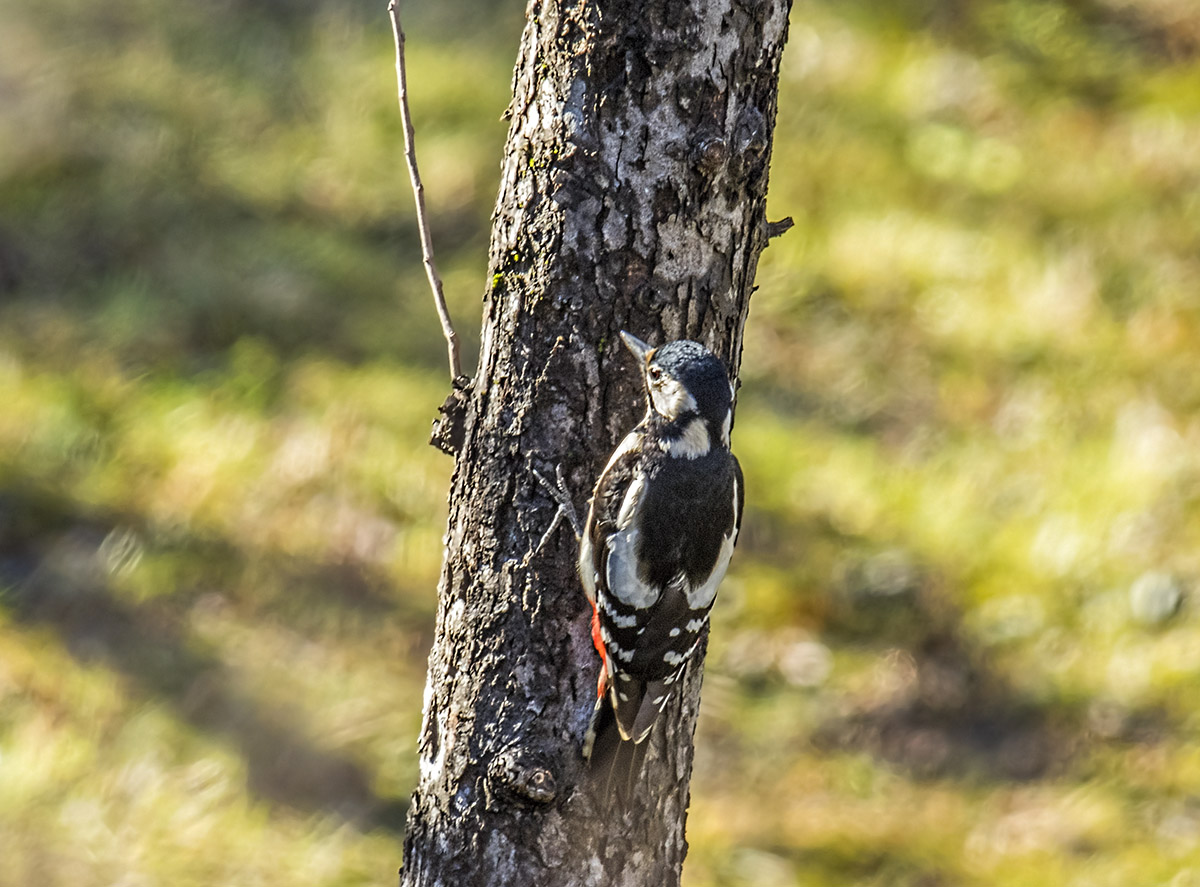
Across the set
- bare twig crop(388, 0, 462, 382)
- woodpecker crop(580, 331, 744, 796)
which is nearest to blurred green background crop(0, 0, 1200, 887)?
woodpecker crop(580, 331, 744, 796)

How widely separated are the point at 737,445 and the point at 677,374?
3.56 m

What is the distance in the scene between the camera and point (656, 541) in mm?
3168

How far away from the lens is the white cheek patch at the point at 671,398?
274cm

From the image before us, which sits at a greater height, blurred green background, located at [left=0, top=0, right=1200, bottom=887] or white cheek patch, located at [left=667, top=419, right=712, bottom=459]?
blurred green background, located at [left=0, top=0, right=1200, bottom=887]

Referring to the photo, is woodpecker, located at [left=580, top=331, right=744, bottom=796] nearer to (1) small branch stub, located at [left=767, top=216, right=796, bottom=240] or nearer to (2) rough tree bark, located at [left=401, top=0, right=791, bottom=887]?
(2) rough tree bark, located at [left=401, top=0, right=791, bottom=887]

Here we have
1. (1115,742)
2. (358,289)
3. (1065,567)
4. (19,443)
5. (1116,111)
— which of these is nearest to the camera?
(1115,742)

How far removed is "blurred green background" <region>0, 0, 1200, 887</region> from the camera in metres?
4.79

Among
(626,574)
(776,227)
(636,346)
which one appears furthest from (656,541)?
(776,227)

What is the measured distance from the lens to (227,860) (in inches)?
179

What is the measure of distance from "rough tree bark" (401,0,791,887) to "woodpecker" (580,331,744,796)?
5cm

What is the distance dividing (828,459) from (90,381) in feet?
12.6

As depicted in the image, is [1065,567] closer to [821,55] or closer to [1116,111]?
[1116,111]

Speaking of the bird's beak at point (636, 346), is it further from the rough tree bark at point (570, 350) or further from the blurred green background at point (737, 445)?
the blurred green background at point (737, 445)

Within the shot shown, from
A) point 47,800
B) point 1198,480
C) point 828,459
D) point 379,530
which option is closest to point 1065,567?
point 1198,480
